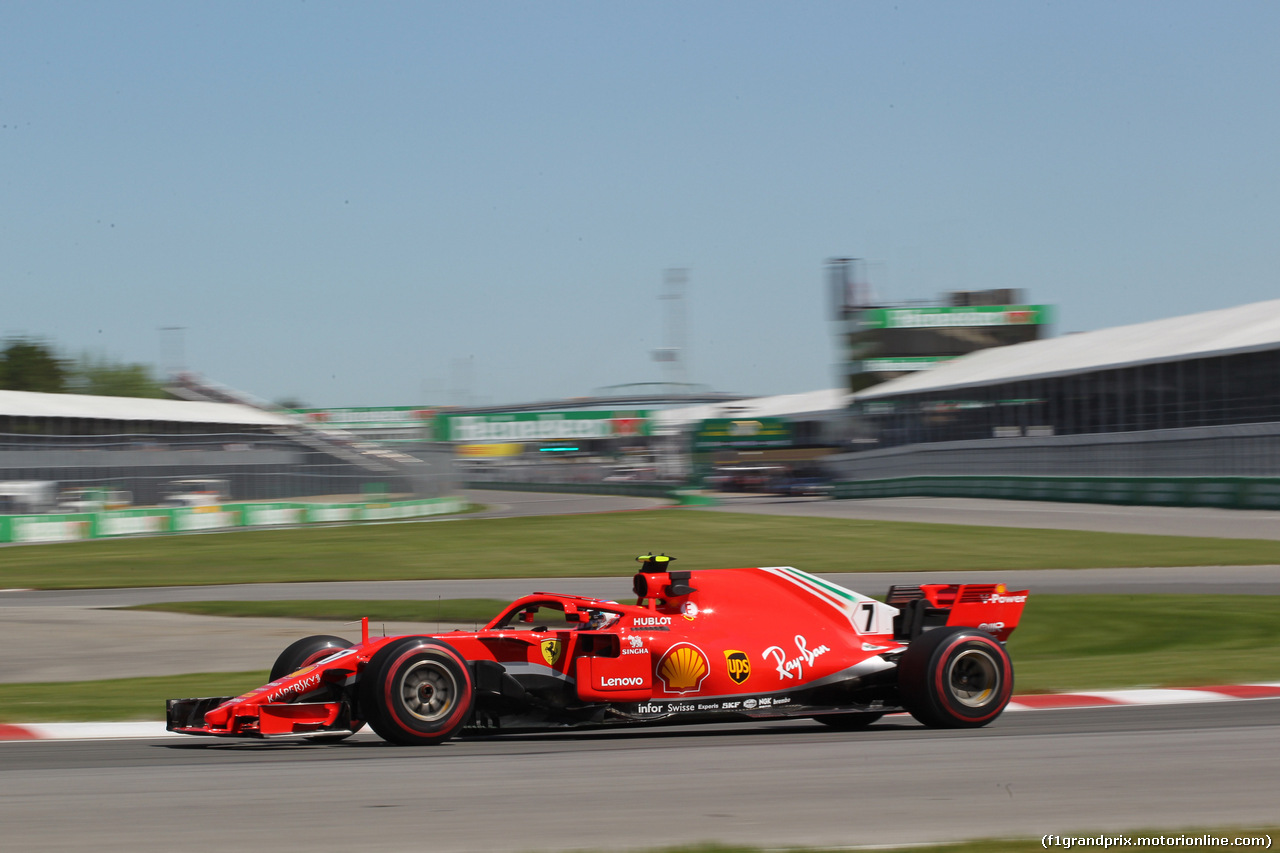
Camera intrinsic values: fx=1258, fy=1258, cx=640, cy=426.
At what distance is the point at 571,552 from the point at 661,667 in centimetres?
1888

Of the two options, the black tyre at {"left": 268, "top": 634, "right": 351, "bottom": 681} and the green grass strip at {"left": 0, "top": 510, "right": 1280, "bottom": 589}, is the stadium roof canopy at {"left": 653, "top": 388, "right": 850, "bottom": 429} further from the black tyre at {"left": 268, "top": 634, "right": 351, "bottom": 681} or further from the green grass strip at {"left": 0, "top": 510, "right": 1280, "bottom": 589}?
the black tyre at {"left": 268, "top": 634, "right": 351, "bottom": 681}

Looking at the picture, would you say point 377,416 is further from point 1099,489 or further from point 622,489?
point 1099,489

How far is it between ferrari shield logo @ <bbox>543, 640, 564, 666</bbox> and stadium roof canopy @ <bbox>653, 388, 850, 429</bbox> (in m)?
70.6

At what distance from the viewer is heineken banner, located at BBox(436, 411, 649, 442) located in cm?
9250

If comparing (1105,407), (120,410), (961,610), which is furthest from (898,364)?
(961,610)

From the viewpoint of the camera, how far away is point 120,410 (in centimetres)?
5650

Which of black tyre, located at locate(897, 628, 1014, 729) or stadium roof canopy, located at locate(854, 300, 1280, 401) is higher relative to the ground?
stadium roof canopy, located at locate(854, 300, 1280, 401)

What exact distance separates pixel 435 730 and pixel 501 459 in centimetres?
8631

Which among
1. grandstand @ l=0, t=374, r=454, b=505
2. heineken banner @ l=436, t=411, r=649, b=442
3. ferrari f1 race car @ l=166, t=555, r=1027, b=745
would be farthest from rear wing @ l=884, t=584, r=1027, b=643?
heineken banner @ l=436, t=411, r=649, b=442

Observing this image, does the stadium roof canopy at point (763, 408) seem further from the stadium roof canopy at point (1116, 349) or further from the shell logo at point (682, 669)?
the shell logo at point (682, 669)

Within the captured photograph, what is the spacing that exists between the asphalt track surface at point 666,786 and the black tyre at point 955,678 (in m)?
0.16

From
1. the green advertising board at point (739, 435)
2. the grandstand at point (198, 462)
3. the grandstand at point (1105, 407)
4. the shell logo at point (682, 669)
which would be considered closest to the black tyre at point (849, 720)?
the shell logo at point (682, 669)

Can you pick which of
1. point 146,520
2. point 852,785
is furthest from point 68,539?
point 852,785

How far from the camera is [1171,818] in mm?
5219
